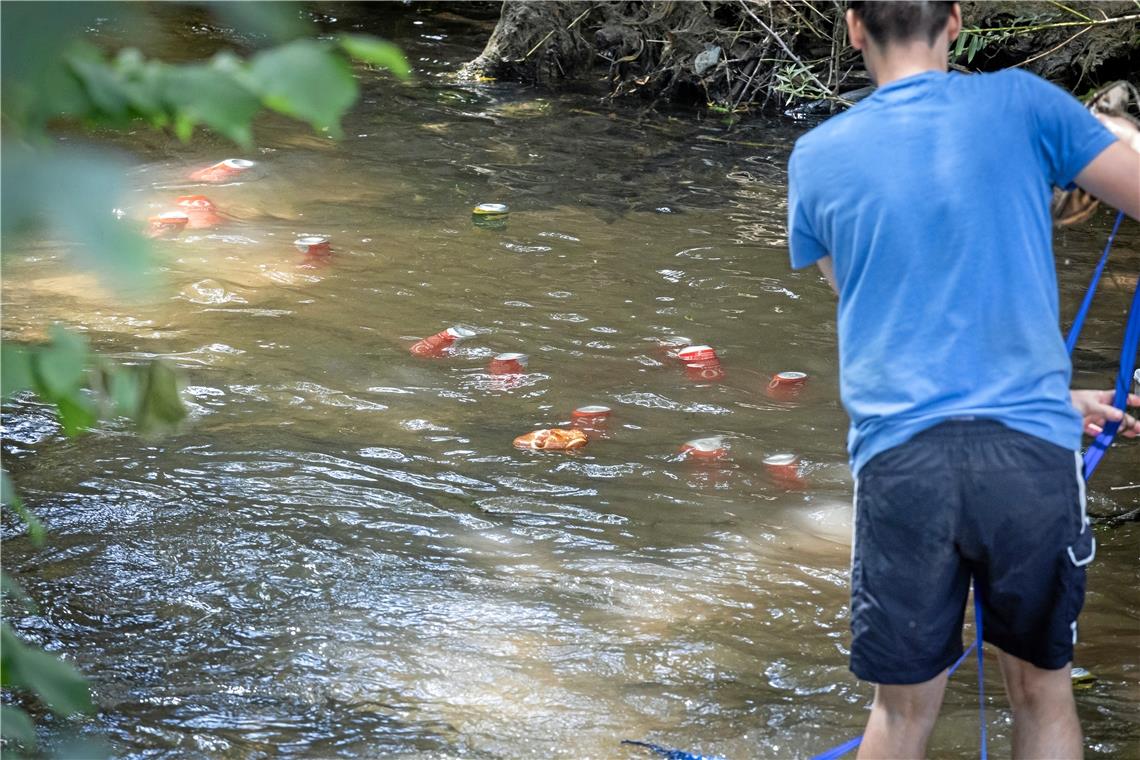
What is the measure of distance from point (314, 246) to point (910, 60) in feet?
17.1

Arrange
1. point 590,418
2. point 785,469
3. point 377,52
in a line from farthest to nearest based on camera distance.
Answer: point 590,418
point 785,469
point 377,52

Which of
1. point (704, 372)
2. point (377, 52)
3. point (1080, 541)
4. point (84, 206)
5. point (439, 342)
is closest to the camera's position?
point (84, 206)

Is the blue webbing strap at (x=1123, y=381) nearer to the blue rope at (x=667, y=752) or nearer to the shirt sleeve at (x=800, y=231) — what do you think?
the shirt sleeve at (x=800, y=231)

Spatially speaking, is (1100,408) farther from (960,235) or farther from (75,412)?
(75,412)

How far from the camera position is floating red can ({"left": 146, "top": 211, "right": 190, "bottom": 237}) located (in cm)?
702

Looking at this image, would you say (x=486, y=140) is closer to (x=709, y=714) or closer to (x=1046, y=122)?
(x=709, y=714)

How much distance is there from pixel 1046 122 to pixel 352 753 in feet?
7.11

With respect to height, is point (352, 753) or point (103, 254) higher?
point (103, 254)

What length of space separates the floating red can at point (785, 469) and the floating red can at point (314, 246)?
133 inches

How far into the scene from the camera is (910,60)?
2193 mm

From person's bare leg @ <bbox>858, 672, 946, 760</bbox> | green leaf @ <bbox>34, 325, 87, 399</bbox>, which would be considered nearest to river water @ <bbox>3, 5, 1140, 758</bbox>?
green leaf @ <bbox>34, 325, 87, 399</bbox>

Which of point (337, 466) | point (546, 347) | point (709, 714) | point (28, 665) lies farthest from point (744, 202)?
point (28, 665)

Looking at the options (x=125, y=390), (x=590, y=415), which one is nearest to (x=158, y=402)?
(x=125, y=390)

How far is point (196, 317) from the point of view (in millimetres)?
6055
